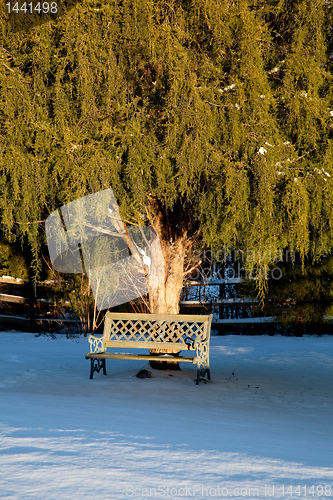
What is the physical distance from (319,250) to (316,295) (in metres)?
5.48

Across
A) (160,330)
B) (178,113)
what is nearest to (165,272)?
(160,330)

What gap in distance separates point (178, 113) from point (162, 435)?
2936mm

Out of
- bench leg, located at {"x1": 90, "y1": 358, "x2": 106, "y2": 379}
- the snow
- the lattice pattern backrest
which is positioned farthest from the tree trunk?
the snow

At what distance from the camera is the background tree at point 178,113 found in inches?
183

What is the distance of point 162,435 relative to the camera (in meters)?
3.19

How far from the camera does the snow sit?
7.73 ft

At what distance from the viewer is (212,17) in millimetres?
4734

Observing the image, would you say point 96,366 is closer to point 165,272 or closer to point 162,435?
point 165,272

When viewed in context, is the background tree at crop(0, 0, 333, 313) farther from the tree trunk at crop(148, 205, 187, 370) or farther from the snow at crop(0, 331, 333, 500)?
the snow at crop(0, 331, 333, 500)

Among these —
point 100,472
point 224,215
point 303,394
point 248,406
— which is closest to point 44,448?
point 100,472

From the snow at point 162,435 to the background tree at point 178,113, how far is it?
1.78m

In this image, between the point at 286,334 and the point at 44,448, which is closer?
the point at 44,448

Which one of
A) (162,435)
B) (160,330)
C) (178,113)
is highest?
(178,113)

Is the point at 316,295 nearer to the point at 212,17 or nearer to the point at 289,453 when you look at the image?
the point at 212,17
